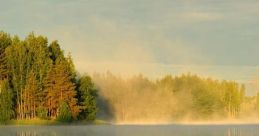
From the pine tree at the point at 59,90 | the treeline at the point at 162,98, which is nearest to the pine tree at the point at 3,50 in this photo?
the pine tree at the point at 59,90

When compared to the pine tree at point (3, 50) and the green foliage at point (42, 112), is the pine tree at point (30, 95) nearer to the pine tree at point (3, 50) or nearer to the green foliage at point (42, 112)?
the green foliage at point (42, 112)

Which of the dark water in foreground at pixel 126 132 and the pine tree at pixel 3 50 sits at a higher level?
the pine tree at pixel 3 50

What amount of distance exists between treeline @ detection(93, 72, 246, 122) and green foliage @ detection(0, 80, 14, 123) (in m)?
46.2

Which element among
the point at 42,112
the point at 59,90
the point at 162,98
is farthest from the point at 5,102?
the point at 162,98

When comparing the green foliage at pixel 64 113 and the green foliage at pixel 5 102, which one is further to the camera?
the green foliage at pixel 64 113

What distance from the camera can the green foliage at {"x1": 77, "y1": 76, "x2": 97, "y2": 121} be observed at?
95.4m

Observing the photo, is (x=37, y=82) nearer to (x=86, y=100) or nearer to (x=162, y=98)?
(x=86, y=100)

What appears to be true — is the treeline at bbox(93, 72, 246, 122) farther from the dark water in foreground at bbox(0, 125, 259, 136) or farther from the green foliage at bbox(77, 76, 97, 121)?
the dark water in foreground at bbox(0, 125, 259, 136)

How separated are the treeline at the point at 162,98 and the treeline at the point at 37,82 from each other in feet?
127

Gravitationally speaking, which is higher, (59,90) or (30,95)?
(59,90)

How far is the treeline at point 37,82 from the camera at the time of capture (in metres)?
89.9

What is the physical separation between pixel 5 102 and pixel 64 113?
28.1 feet

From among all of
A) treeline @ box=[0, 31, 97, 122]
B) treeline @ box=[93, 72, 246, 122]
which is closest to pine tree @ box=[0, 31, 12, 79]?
treeline @ box=[0, 31, 97, 122]

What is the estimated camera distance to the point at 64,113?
288 ft
